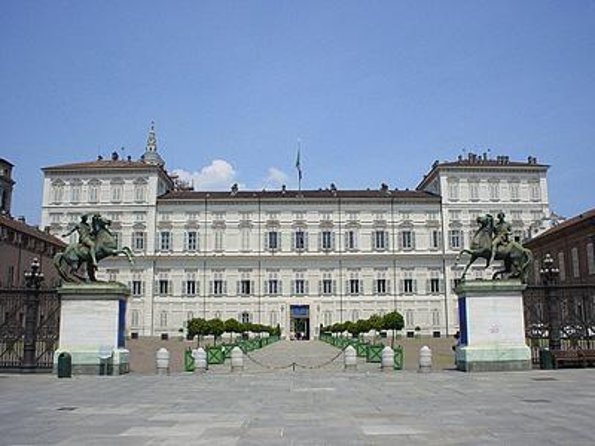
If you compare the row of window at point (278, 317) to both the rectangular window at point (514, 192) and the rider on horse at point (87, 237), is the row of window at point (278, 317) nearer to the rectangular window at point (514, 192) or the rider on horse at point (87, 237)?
the rectangular window at point (514, 192)

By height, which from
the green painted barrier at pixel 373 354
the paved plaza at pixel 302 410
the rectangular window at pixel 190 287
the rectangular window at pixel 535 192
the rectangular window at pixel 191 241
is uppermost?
the rectangular window at pixel 535 192

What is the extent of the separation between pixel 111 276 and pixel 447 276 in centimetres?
3643

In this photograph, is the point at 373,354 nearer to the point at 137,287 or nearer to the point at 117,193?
the point at 137,287

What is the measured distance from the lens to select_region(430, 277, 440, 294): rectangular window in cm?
7175

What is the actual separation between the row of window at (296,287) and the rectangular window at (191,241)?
348cm

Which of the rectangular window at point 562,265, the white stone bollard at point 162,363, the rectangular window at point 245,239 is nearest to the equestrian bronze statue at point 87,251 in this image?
the white stone bollard at point 162,363

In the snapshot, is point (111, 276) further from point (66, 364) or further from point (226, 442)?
point (226, 442)

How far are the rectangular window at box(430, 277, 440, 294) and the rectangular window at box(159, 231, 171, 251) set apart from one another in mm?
28867

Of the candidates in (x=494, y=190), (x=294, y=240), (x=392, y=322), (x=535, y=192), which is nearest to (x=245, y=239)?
(x=294, y=240)

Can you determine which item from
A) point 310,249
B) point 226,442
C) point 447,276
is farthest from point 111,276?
point 226,442

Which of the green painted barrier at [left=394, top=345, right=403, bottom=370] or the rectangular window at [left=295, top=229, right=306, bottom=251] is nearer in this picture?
the green painted barrier at [left=394, top=345, right=403, bottom=370]

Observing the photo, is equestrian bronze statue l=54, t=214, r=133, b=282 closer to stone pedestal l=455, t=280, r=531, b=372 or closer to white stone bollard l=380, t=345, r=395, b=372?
white stone bollard l=380, t=345, r=395, b=372

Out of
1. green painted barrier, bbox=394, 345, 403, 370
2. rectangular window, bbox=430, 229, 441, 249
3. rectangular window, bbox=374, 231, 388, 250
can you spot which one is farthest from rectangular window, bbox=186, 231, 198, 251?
green painted barrier, bbox=394, 345, 403, 370

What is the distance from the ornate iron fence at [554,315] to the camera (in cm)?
2311
